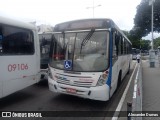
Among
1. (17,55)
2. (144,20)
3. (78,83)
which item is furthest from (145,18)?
(17,55)

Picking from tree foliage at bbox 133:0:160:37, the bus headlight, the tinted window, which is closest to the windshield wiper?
the bus headlight

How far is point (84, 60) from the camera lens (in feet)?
24.1

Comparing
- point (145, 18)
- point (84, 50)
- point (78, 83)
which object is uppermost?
point (145, 18)

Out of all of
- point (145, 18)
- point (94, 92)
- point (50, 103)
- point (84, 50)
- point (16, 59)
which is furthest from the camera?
point (145, 18)

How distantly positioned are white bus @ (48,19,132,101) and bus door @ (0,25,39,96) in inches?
38.8

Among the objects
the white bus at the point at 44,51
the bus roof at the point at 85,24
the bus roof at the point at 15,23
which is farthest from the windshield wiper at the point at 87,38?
the white bus at the point at 44,51

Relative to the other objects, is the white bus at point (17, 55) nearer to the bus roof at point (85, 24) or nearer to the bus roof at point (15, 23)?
the bus roof at point (15, 23)

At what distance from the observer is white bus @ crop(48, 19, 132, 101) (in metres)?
7.08

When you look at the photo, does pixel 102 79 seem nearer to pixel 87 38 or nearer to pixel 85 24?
pixel 87 38

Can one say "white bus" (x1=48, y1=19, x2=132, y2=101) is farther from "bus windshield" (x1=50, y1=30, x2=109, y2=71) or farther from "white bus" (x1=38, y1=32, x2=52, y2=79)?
"white bus" (x1=38, y1=32, x2=52, y2=79)

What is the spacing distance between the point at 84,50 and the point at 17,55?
2368mm

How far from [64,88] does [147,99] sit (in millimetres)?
3434

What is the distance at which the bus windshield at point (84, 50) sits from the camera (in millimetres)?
7215

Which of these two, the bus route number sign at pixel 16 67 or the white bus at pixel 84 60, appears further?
the bus route number sign at pixel 16 67
